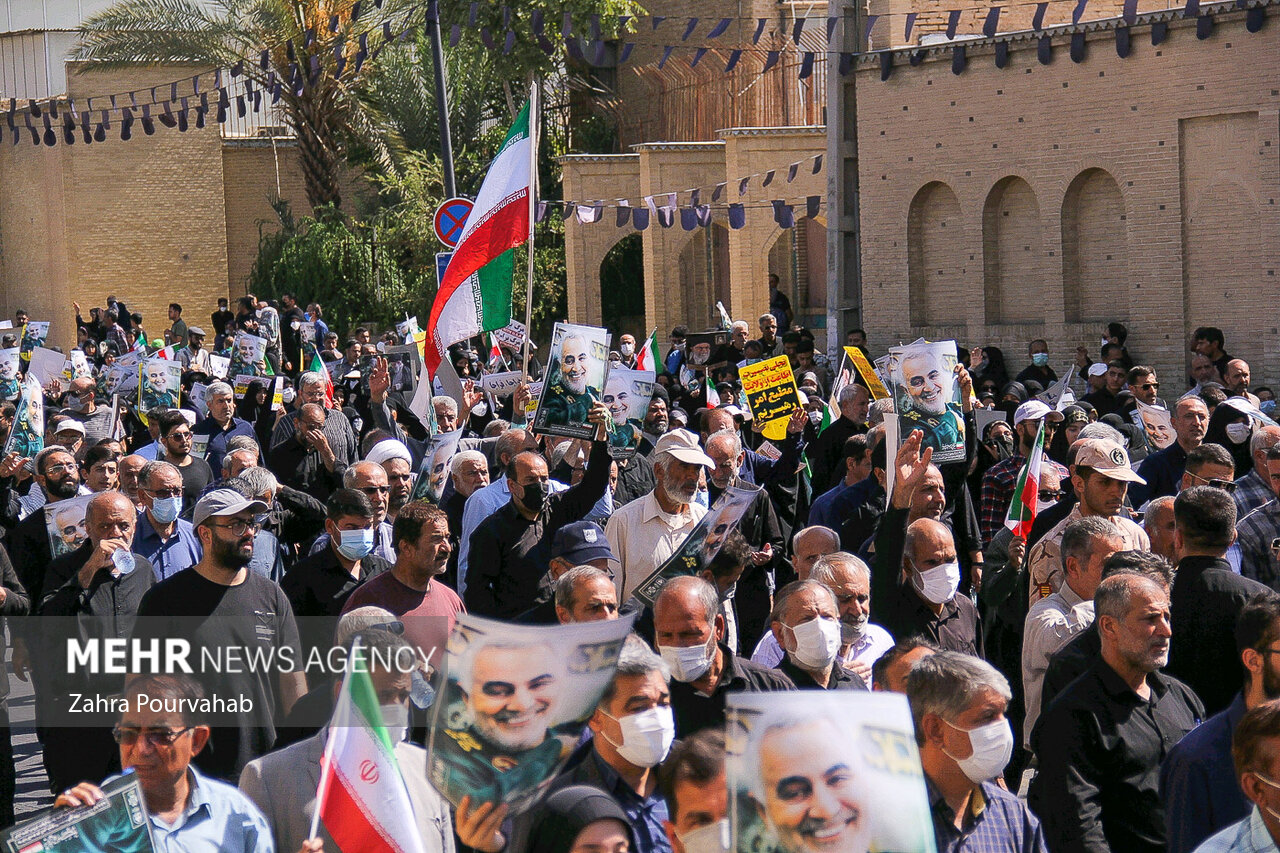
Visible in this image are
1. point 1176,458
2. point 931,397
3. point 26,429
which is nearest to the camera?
point 931,397

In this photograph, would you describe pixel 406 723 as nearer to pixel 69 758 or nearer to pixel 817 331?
pixel 69 758

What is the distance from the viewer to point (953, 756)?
4.49 meters

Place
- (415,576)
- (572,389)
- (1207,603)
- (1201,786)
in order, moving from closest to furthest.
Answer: (1201,786) < (1207,603) < (415,576) < (572,389)

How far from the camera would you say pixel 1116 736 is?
508 cm

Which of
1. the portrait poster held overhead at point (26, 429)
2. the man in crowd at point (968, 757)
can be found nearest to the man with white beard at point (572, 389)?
the portrait poster held overhead at point (26, 429)

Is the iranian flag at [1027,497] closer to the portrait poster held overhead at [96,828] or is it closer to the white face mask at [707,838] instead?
the white face mask at [707,838]

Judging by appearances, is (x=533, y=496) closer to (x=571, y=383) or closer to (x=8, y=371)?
(x=571, y=383)

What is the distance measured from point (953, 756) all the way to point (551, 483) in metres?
4.90

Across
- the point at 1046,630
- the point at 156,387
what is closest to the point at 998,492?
the point at 1046,630

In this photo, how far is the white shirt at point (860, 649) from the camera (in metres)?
6.20

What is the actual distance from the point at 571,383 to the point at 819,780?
6495 mm

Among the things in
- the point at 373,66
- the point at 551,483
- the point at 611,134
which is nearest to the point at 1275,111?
the point at 551,483

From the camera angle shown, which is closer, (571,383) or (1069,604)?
(1069,604)

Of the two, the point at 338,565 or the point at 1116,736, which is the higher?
the point at 338,565
